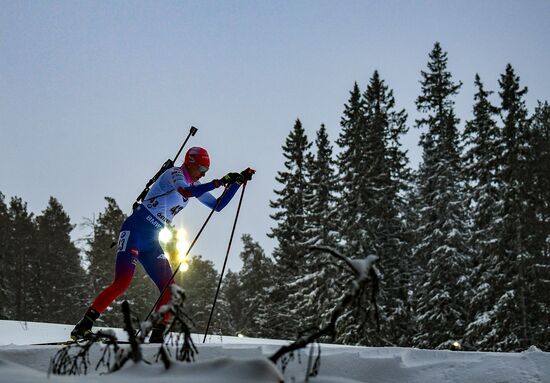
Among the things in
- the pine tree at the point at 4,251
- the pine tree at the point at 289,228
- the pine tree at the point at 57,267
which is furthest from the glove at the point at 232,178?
the pine tree at the point at 4,251

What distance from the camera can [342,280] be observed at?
21.2 metres

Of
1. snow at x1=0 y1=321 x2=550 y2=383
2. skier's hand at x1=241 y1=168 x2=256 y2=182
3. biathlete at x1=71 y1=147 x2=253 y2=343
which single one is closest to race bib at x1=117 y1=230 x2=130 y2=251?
biathlete at x1=71 y1=147 x2=253 y2=343

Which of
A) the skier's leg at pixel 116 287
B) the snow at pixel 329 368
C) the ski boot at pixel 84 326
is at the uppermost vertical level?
the skier's leg at pixel 116 287

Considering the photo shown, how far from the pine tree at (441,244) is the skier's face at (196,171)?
61.3 feet

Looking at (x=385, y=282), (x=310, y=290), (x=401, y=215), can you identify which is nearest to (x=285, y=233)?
(x=310, y=290)

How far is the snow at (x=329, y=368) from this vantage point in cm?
187

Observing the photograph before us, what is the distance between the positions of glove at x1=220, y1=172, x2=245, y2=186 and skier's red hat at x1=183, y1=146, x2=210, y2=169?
1.05ft

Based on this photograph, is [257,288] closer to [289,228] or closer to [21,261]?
[289,228]

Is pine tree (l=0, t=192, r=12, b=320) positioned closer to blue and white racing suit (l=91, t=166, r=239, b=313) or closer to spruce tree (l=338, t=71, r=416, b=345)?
spruce tree (l=338, t=71, r=416, b=345)

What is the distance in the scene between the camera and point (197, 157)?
5.54 metres

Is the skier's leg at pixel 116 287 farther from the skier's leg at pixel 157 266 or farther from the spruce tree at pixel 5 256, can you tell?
the spruce tree at pixel 5 256

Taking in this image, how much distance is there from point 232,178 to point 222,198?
14.2 inches

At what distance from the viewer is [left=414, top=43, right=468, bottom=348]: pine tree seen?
23562 millimetres

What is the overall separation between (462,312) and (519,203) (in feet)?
19.9
